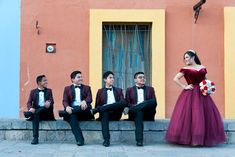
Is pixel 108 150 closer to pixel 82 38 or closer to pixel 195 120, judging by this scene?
pixel 195 120

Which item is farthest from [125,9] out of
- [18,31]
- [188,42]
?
[18,31]

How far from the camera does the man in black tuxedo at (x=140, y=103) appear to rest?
29.5 feet

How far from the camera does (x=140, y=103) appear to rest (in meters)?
9.17

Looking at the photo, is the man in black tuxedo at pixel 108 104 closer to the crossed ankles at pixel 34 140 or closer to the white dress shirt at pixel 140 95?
the white dress shirt at pixel 140 95

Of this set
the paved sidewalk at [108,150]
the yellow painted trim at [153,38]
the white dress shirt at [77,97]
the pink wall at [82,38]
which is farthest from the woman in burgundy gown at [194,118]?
the pink wall at [82,38]

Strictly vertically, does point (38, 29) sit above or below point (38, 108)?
above

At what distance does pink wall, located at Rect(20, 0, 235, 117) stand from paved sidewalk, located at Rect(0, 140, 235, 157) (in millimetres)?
2774

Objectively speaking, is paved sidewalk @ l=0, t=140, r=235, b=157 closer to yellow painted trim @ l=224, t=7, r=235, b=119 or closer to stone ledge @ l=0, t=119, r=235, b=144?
stone ledge @ l=0, t=119, r=235, b=144

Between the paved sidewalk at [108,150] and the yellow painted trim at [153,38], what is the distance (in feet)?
9.07

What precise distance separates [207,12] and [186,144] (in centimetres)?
410

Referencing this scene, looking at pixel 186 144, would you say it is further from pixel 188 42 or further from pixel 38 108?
pixel 188 42

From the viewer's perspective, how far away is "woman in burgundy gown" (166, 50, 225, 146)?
8766mm

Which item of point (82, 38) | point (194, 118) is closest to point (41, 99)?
point (82, 38)

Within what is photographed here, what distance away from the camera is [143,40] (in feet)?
40.0
